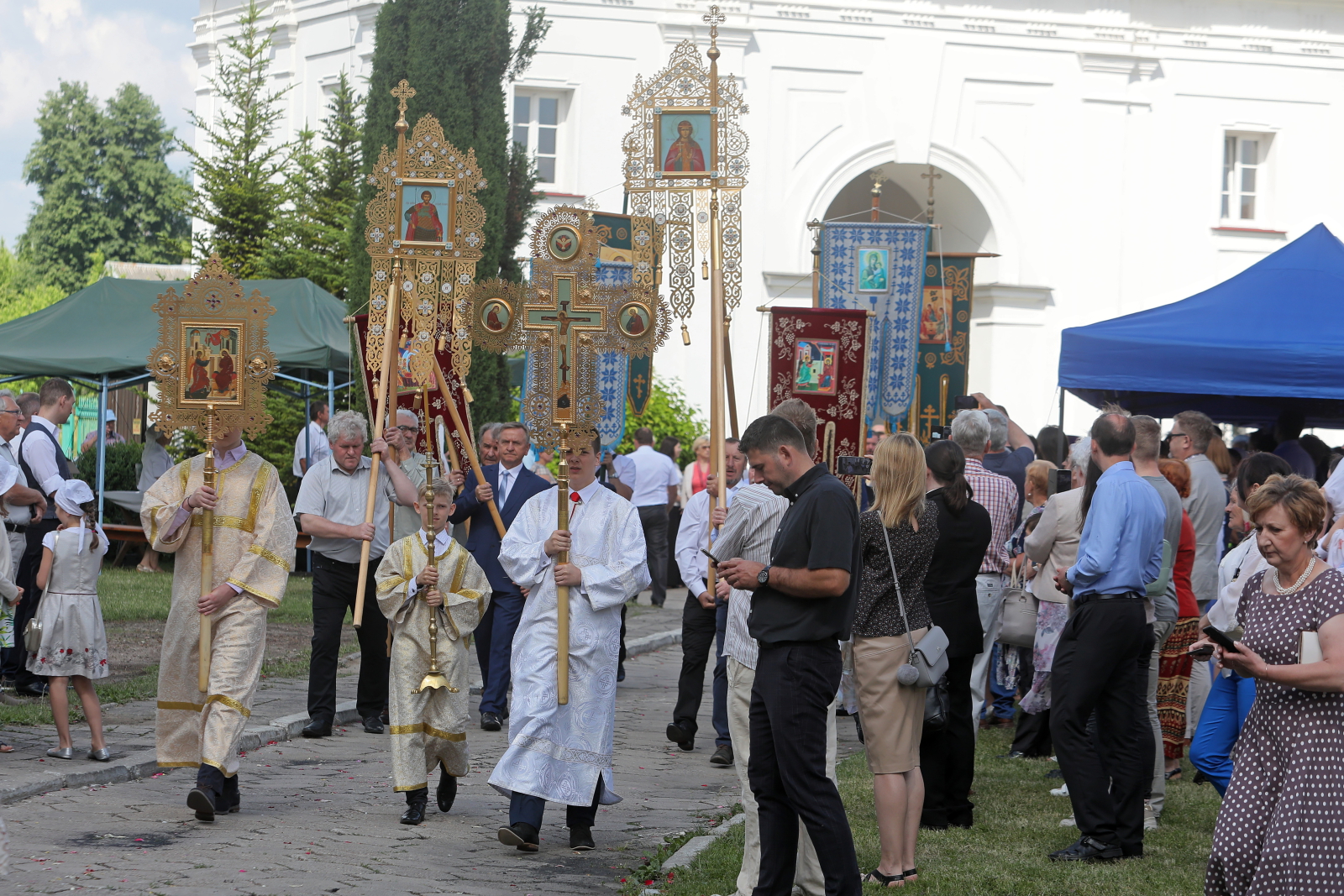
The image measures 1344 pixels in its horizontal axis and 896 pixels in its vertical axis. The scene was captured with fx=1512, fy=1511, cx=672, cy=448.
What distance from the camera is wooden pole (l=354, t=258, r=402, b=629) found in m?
9.30

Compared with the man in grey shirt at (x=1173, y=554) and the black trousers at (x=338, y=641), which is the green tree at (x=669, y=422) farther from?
the man in grey shirt at (x=1173, y=554)

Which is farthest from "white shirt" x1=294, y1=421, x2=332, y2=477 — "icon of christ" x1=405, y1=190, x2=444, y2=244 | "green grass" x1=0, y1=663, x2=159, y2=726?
"icon of christ" x1=405, y1=190, x2=444, y2=244

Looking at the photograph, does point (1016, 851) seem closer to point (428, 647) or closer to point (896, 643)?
point (896, 643)

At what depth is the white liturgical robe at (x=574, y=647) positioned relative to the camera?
23.0 ft

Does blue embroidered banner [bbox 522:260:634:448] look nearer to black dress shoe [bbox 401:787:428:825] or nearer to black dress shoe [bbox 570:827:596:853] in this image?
black dress shoe [bbox 401:787:428:825]

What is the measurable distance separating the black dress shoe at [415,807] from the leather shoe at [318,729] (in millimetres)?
2561

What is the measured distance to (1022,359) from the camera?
81.3ft

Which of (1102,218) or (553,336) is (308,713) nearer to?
(553,336)

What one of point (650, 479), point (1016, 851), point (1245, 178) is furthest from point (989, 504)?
point (1245, 178)

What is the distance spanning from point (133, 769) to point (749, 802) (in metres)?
3.99

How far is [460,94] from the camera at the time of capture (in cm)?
1906

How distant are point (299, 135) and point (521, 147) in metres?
6.21

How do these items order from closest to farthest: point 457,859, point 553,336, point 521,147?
point 457,859
point 553,336
point 521,147

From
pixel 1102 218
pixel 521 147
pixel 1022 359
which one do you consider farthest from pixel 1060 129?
pixel 521 147
